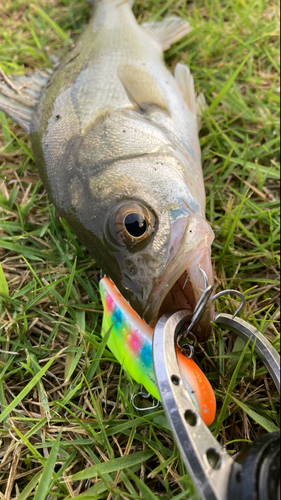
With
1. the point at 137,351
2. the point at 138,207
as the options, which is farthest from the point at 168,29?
the point at 137,351

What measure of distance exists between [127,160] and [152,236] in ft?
1.74

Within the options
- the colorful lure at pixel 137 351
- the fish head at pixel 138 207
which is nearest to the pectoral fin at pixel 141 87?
the fish head at pixel 138 207

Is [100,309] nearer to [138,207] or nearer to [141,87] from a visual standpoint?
[138,207]

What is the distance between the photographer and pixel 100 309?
2281mm

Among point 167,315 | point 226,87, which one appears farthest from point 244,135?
point 167,315

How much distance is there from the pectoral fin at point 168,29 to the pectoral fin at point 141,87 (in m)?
0.86

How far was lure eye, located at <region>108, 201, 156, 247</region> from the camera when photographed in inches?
71.3

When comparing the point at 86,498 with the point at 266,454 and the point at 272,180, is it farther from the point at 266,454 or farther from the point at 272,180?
the point at 272,180

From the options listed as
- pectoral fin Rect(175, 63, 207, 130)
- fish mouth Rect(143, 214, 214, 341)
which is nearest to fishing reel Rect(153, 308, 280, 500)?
fish mouth Rect(143, 214, 214, 341)

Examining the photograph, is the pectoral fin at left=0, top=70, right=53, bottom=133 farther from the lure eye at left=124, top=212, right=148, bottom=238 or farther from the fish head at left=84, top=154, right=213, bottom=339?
the lure eye at left=124, top=212, right=148, bottom=238

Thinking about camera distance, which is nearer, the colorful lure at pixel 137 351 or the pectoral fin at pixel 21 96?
the colorful lure at pixel 137 351

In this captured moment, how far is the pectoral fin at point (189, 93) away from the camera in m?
2.83

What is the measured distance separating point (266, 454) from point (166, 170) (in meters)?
1.45

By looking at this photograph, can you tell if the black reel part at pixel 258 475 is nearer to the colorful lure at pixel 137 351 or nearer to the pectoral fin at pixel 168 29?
the colorful lure at pixel 137 351
